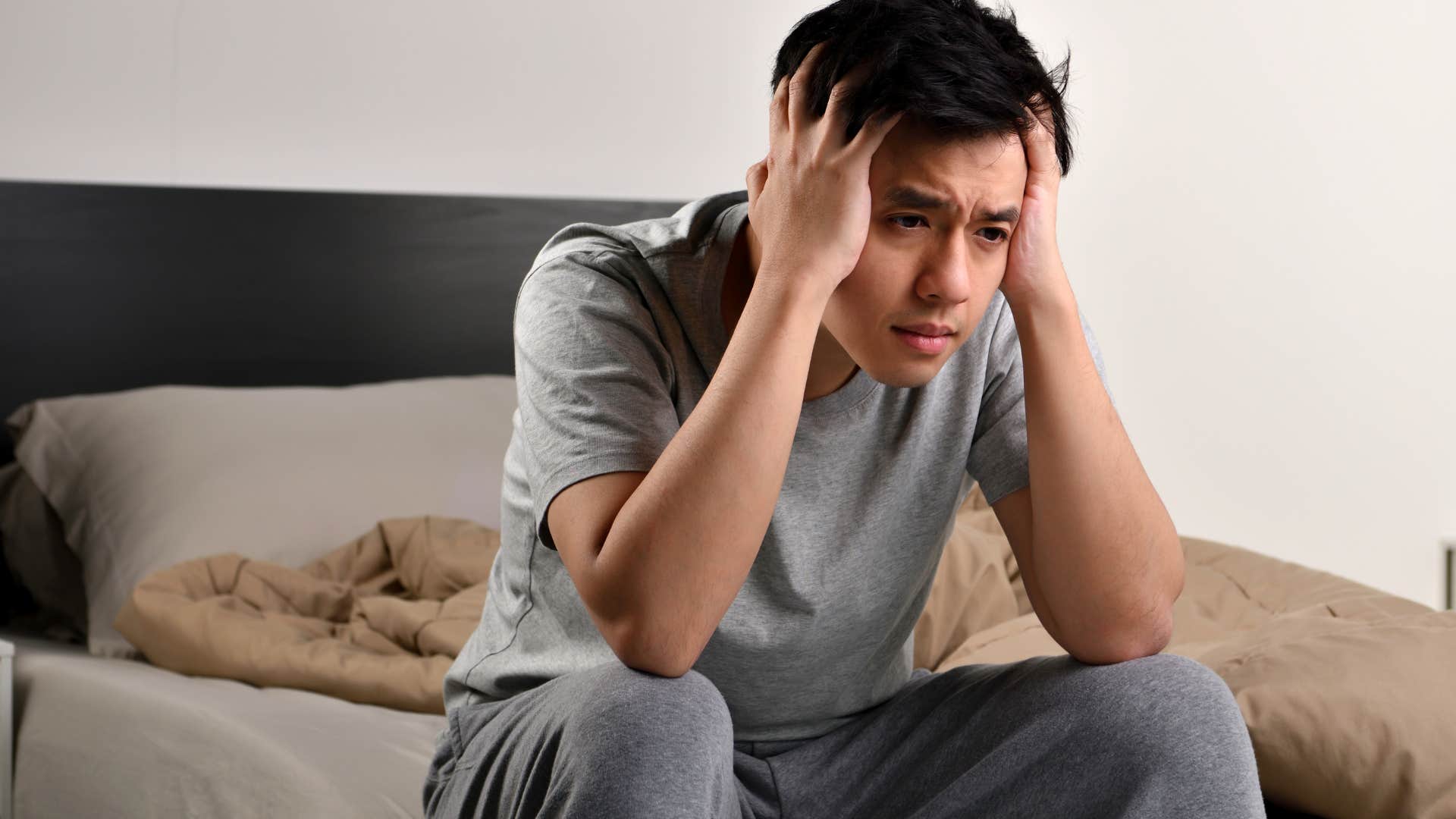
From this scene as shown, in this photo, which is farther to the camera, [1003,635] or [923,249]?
[1003,635]

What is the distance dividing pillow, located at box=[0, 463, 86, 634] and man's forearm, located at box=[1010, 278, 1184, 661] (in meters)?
1.69

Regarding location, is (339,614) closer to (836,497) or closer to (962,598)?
(962,598)

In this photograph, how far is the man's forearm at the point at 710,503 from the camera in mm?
933

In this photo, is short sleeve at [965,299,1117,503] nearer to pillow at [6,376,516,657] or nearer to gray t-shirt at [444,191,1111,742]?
gray t-shirt at [444,191,1111,742]

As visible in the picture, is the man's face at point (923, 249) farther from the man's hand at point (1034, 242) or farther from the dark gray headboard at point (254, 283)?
the dark gray headboard at point (254, 283)

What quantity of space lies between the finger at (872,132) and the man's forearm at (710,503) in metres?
0.13

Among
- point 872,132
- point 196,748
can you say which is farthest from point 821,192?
point 196,748

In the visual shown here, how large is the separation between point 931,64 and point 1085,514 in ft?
1.24

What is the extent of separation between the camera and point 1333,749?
1121mm

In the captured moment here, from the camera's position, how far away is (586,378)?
103 centimetres

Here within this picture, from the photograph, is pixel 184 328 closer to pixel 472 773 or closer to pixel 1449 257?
pixel 472 773

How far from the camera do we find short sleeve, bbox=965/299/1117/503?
1194 mm

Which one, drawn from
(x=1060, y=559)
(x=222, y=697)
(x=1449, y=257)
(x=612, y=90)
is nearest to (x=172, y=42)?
(x=612, y=90)

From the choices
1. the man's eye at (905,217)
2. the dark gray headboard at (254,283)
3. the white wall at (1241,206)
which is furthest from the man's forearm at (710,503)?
the white wall at (1241,206)
